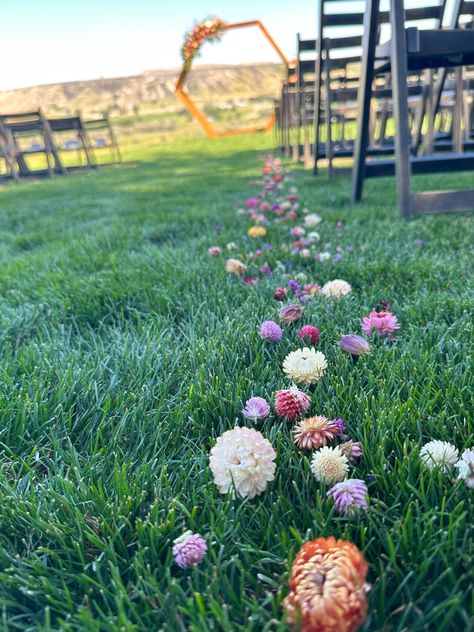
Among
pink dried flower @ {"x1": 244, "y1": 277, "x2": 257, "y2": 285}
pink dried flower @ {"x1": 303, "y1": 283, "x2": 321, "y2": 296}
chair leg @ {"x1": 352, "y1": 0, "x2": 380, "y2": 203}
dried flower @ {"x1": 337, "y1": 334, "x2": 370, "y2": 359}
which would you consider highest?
chair leg @ {"x1": 352, "y1": 0, "x2": 380, "y2": 203}

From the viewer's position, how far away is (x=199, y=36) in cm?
1496

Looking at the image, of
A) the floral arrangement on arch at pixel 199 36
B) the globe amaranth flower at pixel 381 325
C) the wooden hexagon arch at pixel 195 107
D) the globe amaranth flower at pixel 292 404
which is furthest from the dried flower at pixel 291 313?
the floral arrangement on arch at pixel 199 36

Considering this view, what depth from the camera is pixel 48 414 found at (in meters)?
0.95

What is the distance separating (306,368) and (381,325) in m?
0.31

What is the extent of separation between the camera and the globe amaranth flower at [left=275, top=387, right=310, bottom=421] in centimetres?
82

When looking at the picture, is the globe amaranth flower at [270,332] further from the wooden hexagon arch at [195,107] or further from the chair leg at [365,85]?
the wooden hexagon arch at [195,107]

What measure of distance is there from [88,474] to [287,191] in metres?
3.55

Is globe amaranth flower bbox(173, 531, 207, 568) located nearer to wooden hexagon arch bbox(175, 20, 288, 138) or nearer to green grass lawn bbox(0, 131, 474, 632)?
green grass lawn bbox(0, 131, 474, 632)

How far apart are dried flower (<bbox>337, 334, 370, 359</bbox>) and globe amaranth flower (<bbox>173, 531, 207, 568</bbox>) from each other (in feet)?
1.85

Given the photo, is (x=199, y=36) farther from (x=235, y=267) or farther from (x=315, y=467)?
(x=315, y=467)

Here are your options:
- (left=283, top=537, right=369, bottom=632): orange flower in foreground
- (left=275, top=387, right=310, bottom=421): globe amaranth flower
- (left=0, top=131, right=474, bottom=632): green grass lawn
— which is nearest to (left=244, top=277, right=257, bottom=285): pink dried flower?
(left=0, top=131, right=474, bottom=632): green grass lawn

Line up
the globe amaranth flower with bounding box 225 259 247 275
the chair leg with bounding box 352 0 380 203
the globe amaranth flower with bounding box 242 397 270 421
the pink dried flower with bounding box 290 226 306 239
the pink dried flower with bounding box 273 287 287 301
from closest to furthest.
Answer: the globe amaranth flower with bounding box 242 397 270 421
the pink dried flower with bounding box 273 287 287 301
the globe amaranth flower with bounding box 225 259 247 275
the pink dried flower with bounding box 290 226 306 239
the chair leg with bounding box 352 0 380 203

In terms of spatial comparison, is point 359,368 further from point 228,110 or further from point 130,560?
point 228,110

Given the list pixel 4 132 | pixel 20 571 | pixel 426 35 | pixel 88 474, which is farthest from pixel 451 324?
pixel 4 132
